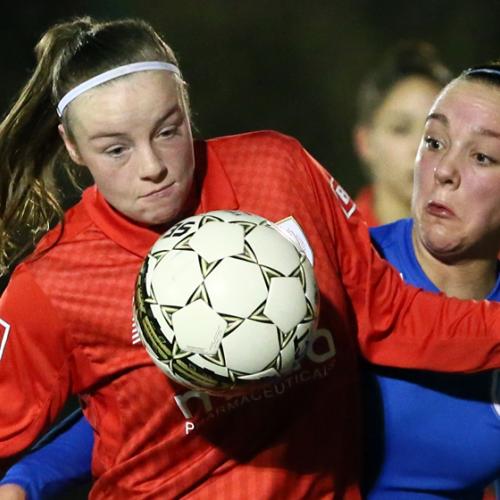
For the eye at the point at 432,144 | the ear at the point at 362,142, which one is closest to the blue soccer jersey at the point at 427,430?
the eye at the point at 432,144

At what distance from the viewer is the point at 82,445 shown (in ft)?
7.91

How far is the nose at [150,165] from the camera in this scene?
6.43ft

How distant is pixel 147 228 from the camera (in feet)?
6.87

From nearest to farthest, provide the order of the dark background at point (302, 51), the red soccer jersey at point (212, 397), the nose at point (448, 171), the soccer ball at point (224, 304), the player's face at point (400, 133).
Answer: the soccer ball at point (224, 304), the red soccer jersey at point (212, 397), the nose at point (448, 171), the player's face at point (400, 133), the dark background at point (302, 51)

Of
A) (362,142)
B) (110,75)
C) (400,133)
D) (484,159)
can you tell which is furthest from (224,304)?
(362,142)

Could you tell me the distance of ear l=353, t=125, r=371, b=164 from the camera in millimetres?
4496

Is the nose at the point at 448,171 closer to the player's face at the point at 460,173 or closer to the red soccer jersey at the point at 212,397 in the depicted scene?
the player's face at the point at 460,173

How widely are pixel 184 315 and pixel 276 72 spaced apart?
2.79m

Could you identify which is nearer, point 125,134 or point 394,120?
point 125,134

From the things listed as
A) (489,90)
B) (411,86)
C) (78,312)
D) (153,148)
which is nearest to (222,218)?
(153,148)

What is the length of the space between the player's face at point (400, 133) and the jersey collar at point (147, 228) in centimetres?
205

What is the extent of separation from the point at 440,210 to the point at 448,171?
0.26 ft

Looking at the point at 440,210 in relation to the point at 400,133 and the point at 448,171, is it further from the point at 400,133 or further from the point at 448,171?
the point at 400,133

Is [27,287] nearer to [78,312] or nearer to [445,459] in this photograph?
[78,312]
